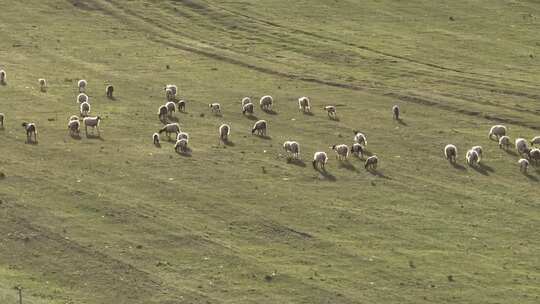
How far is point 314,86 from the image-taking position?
71250mm

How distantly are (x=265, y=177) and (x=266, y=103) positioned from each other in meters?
13.4

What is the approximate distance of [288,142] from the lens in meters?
54.5

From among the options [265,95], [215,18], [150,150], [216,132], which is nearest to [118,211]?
[150,150]

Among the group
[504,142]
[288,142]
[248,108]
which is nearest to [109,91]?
→ [248,108]

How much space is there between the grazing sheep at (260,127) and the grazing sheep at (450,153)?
9.61 m

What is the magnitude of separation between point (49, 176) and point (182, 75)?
77.7 ft

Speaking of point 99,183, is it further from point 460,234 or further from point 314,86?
point 314,86

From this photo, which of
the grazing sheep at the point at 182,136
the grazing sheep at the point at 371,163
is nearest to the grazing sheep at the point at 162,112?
the grazing sheep at the point at 182,136

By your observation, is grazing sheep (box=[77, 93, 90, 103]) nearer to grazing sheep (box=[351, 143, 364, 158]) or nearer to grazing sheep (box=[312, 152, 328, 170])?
grazing sheep (box=[312, 152, 328, 170])

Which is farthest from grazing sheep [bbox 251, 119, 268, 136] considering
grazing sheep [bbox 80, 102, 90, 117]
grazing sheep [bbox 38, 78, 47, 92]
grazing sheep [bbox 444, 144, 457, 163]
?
grazing sheep [bbox 38, 78, 47, 92]

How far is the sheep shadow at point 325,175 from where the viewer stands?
51.1 meters

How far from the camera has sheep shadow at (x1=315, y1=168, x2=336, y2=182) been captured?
51125mm

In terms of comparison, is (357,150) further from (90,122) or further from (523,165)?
(90,122)

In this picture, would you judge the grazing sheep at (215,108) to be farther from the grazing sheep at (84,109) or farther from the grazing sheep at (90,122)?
the grazing sheep at (90,122)
